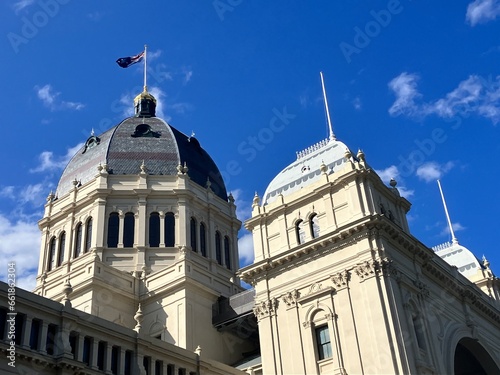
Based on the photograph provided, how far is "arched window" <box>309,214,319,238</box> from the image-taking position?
36844 mm

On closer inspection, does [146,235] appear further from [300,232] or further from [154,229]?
[300,232]

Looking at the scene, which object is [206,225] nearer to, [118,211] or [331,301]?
[118,211]

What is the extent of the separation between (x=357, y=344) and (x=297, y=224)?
882cm

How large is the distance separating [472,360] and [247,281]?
18044 mm

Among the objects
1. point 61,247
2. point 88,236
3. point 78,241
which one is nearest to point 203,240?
point 88,236

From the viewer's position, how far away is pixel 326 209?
3659 cm

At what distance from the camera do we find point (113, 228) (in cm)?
5228

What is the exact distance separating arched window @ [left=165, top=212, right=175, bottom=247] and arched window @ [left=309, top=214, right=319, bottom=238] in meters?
18.3

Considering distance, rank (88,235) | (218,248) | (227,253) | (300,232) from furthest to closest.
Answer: (227,253) < (218,248) < (88,235) < (300,232)

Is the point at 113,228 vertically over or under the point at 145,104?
under

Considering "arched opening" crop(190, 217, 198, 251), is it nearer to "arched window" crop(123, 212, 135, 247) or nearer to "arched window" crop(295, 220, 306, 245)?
"arched window" crop(123, 212, 135, 247)

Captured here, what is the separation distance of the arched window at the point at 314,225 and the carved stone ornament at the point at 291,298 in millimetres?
3621

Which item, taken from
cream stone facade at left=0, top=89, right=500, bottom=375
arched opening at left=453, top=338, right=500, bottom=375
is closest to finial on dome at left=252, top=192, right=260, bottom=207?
cream stone facade at left=0, top=89, right=500, bottom=375

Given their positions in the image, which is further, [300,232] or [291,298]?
[300,232]
